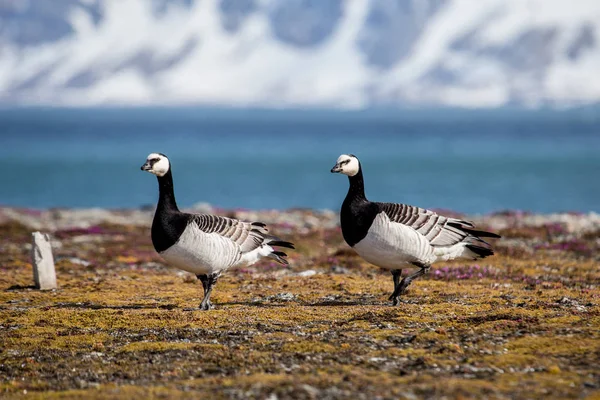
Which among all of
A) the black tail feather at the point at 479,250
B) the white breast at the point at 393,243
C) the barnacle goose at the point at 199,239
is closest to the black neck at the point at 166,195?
the barnacle goose at the point at 199,239

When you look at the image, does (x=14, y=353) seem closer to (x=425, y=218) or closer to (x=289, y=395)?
(x=289, y=395)

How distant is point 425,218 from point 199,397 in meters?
8.51

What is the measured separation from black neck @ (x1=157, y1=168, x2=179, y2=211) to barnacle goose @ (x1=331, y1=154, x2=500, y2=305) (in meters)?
3.72

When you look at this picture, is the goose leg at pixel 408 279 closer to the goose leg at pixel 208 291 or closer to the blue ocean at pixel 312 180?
the goose leg at pixel 208 291

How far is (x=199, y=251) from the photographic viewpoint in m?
17.4

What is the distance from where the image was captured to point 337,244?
1328 inches

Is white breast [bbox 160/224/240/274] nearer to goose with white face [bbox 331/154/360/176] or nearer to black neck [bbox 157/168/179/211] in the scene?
black neck [bbox 157/168/179/211]

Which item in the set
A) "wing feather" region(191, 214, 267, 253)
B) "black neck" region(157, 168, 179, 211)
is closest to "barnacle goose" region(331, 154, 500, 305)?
"wing feather" region(191, 214, 267, 253)

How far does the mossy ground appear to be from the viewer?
11.8 meters

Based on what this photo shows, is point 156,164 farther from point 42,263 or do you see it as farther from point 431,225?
point 431,225

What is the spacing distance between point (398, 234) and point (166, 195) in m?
5.30

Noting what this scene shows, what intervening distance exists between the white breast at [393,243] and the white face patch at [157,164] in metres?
4.75

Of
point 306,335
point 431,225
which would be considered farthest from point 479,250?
point 306,335

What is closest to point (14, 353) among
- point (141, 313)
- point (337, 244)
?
point (141, 313)
